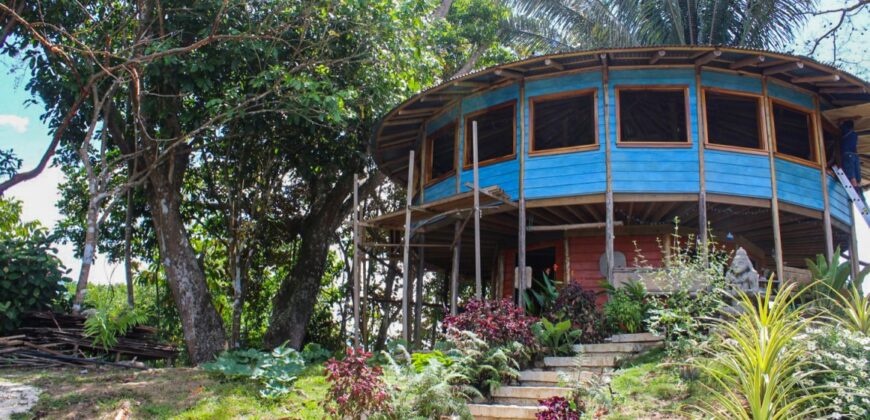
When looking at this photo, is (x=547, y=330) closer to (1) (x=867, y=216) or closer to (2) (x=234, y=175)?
(1) (x=867, y=216)

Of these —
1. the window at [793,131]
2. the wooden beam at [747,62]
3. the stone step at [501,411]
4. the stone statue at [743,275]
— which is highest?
the wooden beam at [747,62]

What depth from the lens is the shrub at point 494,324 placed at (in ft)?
33.8

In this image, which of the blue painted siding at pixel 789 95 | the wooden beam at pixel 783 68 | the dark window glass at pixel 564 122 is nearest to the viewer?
the wooden beam at pixel 783 68

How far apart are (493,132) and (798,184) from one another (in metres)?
5.79

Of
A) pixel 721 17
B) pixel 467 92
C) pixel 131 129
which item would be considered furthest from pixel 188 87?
pixel 721 17

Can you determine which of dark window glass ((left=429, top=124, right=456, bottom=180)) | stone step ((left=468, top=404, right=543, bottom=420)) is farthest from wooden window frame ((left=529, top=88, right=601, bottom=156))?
stone step ((left=468, top=404, right=543, bottom=420))

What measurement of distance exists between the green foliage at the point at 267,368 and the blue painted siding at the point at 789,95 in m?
9.31

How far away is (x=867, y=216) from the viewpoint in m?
14.1

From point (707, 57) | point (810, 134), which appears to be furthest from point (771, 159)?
point (707, 57)

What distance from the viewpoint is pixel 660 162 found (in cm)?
1281

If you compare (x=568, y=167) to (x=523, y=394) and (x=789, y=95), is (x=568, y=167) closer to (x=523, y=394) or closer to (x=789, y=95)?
(x=789, y=95)

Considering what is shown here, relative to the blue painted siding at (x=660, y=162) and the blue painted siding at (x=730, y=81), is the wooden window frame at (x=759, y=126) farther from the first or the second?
the blue painted siding at (x=660, y=162)

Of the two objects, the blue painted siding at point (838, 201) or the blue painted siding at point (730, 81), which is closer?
the blue painted siding at point (730, 81)

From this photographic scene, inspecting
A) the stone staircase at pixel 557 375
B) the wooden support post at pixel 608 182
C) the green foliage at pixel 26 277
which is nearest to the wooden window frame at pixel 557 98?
the wooden support post at pixel 608 182
